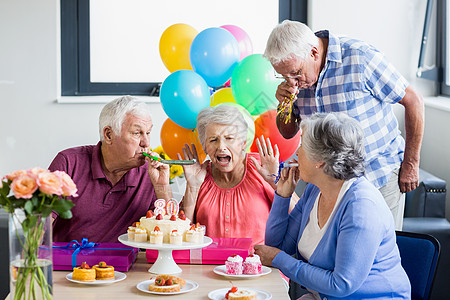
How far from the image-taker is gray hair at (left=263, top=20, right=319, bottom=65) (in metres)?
2.33

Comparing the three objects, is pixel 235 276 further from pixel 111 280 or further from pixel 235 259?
pixel 111 280

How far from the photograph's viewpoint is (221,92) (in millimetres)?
3018

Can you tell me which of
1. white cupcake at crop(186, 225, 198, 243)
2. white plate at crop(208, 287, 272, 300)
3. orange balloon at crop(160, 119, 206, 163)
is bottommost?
white plate at crop(208, 287, 272, 300)

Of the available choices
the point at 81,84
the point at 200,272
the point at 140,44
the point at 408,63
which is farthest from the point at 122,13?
the point at 200,272

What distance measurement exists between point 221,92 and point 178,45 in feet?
1.14

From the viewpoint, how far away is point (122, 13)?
4.57 meters

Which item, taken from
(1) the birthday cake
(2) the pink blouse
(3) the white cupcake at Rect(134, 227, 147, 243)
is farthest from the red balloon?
(3) the white cupcake at Rect(134, 227, 147, 243)

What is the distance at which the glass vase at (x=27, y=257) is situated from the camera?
147cm

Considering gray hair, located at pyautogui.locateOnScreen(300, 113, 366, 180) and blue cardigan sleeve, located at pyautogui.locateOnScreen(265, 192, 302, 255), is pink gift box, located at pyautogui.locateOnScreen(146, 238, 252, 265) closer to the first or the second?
blue cardigan sleeve, located at pyautogui.locateOnScreen(265, 192, 302, 255)

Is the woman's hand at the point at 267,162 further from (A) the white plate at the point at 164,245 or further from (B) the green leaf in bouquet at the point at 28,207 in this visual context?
(B) the green leaf in bouquet at the point at 28,207

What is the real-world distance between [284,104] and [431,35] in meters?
2.33

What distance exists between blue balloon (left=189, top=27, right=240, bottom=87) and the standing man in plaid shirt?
1.31ft

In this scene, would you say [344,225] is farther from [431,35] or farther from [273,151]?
[431,35]

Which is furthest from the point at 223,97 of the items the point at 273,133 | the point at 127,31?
the point at 127,31
